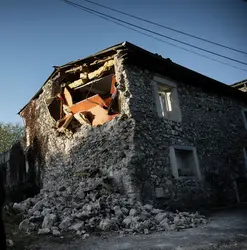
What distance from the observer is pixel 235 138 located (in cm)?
1137

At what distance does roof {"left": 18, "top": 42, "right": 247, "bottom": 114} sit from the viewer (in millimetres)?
8391

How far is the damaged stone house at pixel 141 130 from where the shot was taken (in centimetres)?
769

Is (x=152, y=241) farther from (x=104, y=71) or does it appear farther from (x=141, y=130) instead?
(x=104, y=71)

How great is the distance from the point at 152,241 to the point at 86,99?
5762 millimetres

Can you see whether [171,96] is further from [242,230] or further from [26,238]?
[26,238]

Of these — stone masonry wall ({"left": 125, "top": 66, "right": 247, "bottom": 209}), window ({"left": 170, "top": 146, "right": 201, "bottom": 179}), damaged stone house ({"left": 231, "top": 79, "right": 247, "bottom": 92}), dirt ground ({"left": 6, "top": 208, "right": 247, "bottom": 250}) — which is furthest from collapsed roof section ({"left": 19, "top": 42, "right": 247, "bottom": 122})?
damaged stone house ({"left": 231, "top": 79, "right": 247, "bottom": 92})

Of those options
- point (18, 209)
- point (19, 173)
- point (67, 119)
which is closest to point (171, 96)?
point (67, 119)

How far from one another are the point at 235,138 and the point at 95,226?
829cm

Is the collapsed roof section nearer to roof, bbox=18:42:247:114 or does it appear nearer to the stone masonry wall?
roof, bbox=18:42:247:114

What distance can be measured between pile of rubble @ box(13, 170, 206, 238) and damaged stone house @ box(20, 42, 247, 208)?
75 centimetres

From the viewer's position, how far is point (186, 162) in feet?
30.1

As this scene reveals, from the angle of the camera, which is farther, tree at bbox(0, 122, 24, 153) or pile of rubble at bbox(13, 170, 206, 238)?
tree at bbox(0, 122, 24, 153)

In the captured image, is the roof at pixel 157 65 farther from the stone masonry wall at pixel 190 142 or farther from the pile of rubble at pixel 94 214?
the pile of rubble at pixel 94 214

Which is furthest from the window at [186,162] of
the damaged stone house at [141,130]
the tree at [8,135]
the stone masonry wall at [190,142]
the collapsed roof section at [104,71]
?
the tree at [8,135]
